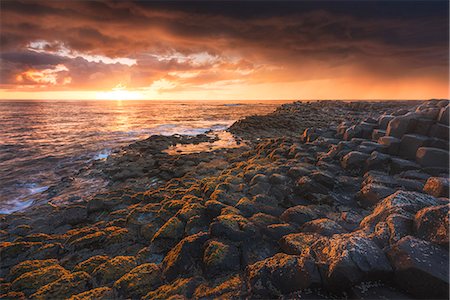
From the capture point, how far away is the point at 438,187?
538 cm

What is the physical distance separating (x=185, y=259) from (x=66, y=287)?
2314 mm

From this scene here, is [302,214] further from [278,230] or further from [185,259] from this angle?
[185,259]

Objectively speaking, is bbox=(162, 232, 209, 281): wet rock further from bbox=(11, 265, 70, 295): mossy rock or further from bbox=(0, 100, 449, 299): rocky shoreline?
bbox=(11, 265, 70, 295): mossy rock

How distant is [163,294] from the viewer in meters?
3.94

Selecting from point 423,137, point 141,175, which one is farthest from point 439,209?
point 141,175

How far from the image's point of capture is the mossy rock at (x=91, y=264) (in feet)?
15.9

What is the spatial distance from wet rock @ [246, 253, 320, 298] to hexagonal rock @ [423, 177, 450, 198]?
13.4 ft

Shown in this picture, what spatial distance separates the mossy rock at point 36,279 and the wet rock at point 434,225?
691 cm

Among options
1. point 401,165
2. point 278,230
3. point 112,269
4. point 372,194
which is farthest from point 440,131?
point 112,269

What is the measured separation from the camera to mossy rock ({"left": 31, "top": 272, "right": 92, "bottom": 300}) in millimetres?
4137

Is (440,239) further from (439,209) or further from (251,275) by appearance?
(251,275)

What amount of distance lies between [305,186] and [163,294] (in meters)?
5.06

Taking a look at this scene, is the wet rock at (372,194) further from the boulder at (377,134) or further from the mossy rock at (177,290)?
the mossy rock at (177,290)

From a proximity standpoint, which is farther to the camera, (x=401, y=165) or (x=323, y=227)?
(x=401, y=165)
